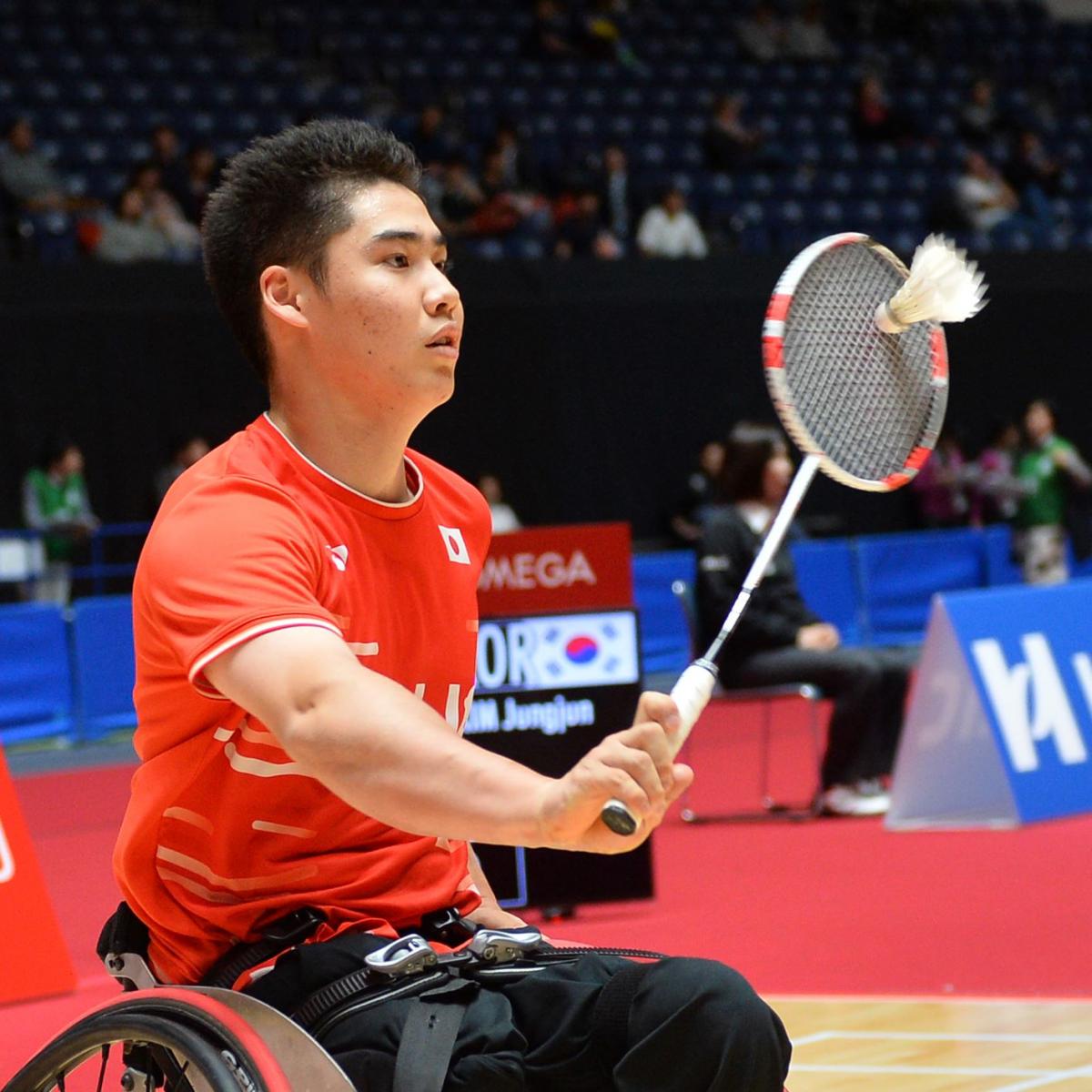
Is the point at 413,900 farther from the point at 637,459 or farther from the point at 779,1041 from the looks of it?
the point at 637,459

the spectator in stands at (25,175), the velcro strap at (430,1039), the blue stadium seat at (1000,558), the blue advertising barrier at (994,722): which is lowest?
the blue stadium seat at (1000,558)

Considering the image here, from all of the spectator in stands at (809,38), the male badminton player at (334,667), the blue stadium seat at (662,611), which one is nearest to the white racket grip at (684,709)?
the male badminton player at (334,667)

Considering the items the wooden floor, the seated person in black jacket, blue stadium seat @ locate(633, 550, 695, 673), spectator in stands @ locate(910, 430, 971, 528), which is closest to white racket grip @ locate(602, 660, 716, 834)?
the wooden floor

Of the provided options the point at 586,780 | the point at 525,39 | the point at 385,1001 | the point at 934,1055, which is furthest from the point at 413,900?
the point at 525,39

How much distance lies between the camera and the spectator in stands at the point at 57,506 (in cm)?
1217

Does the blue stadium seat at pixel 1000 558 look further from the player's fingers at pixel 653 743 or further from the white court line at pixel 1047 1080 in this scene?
the player's fingers at pixel 653 743

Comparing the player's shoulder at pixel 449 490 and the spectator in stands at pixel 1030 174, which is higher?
the spectator in stands at pixel 1030 174

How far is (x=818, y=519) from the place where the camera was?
55.1 ft

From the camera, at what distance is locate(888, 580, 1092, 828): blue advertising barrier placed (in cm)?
720

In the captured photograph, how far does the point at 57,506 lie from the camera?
41.0 ft

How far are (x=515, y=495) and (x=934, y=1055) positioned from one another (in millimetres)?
11509

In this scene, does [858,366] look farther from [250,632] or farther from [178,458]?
[178,458]

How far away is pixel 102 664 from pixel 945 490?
26.5 ft

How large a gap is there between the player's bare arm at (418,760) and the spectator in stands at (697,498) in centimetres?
1317
